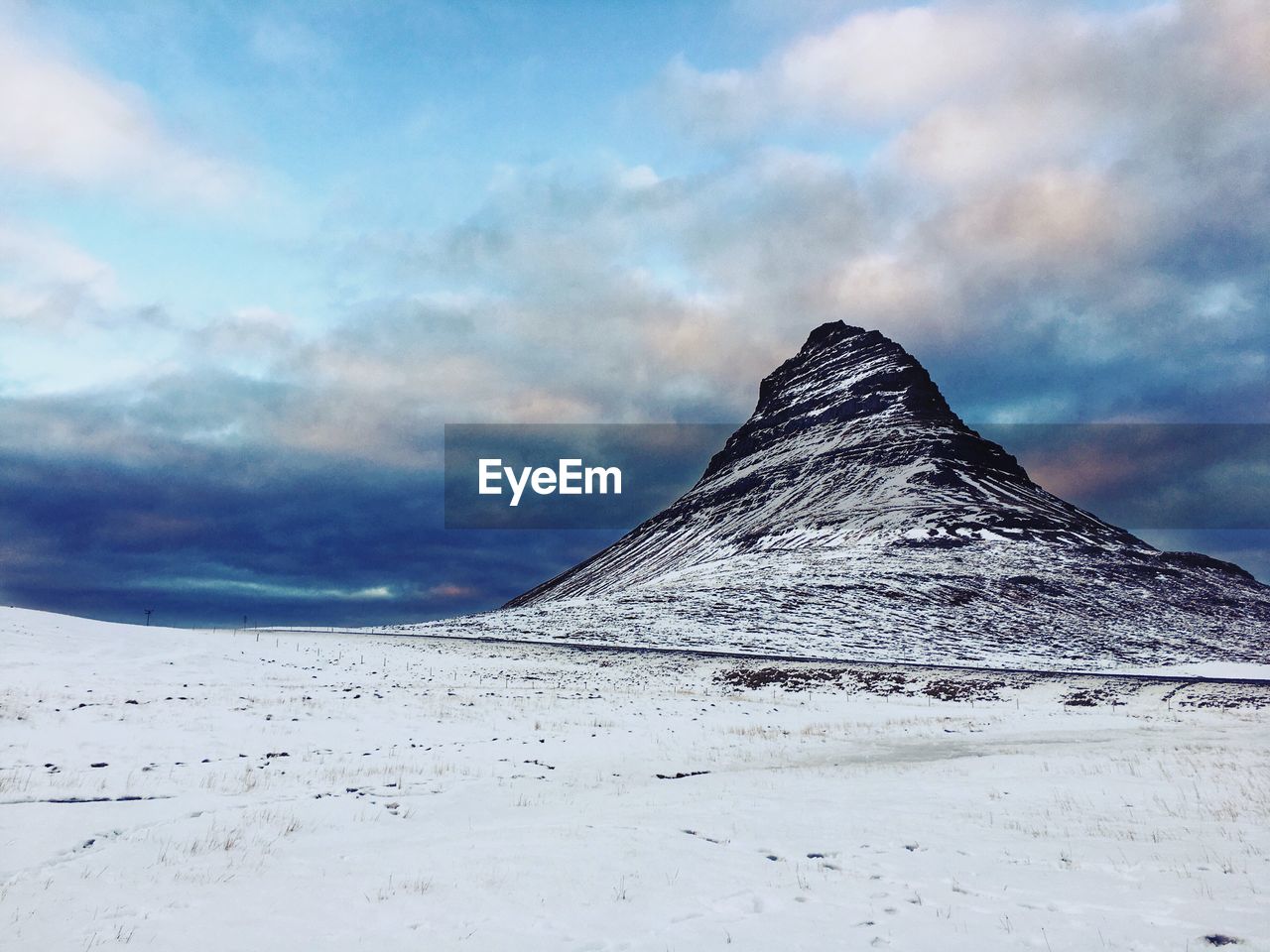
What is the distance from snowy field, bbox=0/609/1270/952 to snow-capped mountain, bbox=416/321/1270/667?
130ft

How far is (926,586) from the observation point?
311ft

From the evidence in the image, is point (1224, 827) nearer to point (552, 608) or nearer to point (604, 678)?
point (604, 678)

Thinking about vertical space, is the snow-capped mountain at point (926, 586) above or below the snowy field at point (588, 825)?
above

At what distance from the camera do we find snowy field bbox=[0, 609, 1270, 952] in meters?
8.45

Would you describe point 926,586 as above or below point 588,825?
above

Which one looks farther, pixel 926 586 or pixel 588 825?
pixel 926 586

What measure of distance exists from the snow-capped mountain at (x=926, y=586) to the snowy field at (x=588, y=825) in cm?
3958

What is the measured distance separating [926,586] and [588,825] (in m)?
89.9

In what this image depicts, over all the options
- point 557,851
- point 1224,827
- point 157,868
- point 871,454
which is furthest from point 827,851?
point 871,454

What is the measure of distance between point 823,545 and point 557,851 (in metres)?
127

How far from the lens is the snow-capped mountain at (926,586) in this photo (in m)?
71.1

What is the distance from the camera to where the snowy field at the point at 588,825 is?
8.45 m

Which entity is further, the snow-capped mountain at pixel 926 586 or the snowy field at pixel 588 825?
the snow-capped mountain at pixel 926 586

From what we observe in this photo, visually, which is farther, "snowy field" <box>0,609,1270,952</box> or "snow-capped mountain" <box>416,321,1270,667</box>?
"snow-capped mountain" <box>416,321,1270,667</box>
